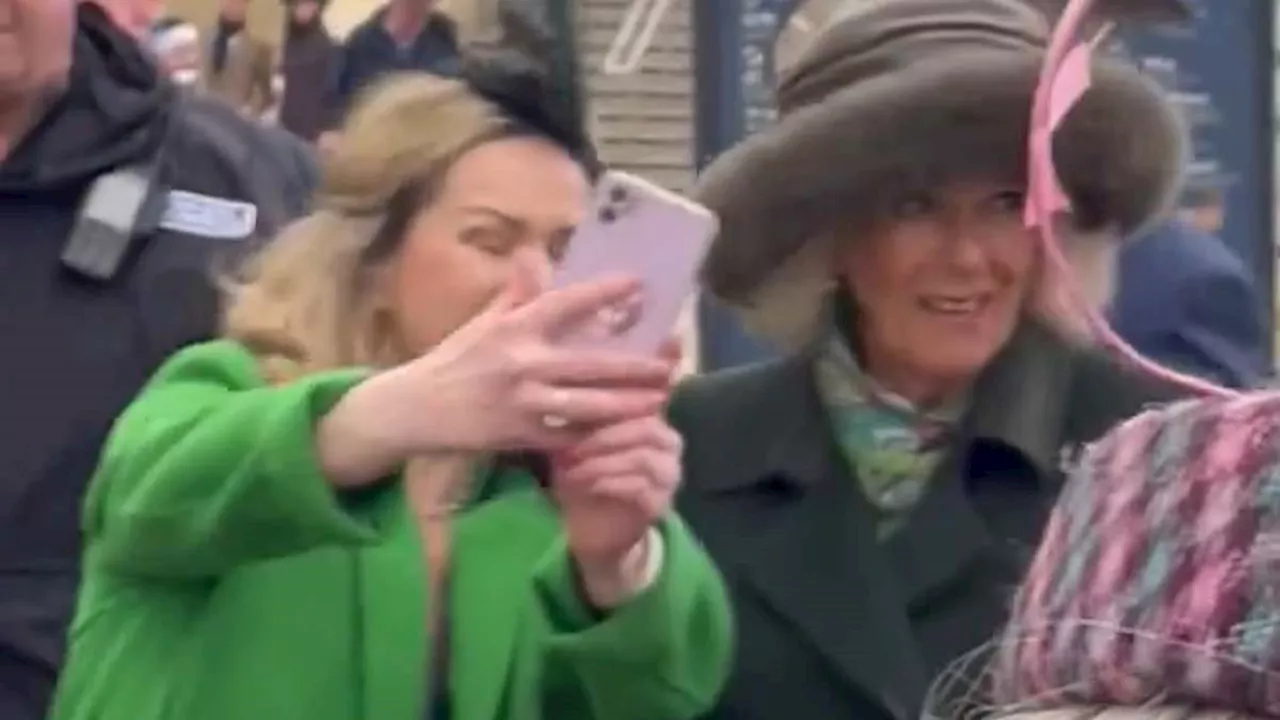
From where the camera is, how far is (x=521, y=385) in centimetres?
190

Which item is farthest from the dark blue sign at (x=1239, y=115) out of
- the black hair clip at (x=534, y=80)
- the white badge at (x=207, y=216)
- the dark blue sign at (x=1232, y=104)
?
the black hair clip at (x=534, y=80)

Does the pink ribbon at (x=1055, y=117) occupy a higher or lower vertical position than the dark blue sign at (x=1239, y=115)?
higher

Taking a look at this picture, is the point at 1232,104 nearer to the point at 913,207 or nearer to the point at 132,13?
the point at 132,13

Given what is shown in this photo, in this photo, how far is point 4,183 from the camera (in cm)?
313

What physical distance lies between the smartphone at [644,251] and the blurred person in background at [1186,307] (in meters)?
1.14

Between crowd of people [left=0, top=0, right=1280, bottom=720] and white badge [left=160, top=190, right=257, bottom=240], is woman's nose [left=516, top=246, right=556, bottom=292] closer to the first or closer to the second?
crowd of people [left=0, top=0, right=1280, bottom=720]

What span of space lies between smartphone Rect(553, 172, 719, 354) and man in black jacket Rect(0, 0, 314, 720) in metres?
1.19

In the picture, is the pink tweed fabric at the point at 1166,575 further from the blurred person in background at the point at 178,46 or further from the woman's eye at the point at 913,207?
the blurred person in background at the point at 178,46

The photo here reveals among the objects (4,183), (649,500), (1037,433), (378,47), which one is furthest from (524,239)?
(378,47)

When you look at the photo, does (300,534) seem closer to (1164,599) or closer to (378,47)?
(1164,599)

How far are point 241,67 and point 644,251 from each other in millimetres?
8110

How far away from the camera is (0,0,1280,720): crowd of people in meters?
2.06

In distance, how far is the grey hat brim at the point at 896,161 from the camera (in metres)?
2.42

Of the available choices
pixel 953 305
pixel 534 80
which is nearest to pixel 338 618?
pixel 534 80
